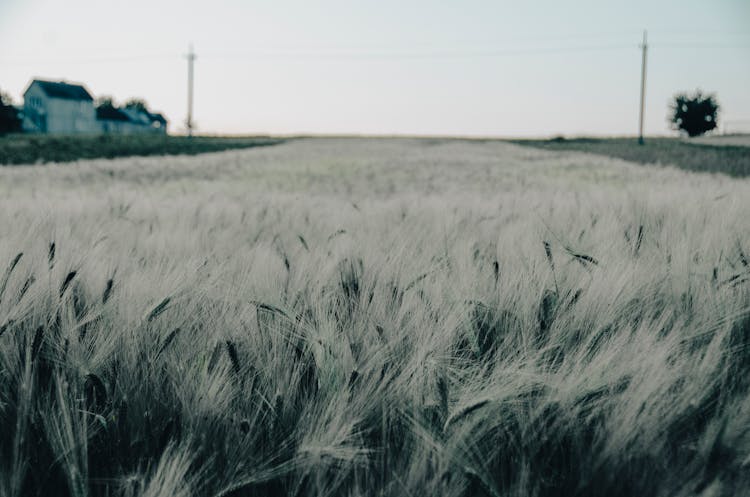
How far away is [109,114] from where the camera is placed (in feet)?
252

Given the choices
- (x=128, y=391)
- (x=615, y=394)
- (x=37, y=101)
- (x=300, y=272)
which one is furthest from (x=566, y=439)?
(x=37, y=101)

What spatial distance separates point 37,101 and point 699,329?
77.2 metres

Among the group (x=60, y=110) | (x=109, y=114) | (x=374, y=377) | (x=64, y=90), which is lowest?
(x=374, y=377)

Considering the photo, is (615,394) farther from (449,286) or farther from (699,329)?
(449,286)

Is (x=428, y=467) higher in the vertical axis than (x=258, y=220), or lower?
lower

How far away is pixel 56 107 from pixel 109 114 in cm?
1051

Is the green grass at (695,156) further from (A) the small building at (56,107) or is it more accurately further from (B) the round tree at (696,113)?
(A) the small building at (56,107)

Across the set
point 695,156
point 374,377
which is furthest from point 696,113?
point 374,377

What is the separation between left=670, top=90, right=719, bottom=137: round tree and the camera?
44156 millimetres

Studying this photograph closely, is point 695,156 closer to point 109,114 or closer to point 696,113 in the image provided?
point 696,113

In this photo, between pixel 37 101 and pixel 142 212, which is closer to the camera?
pixel 142 212

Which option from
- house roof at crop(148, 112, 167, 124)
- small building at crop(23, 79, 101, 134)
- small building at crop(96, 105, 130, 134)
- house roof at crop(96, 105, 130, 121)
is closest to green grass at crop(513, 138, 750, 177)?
small building at crop(23, 79, 101, 134)

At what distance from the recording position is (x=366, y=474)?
2.32ft

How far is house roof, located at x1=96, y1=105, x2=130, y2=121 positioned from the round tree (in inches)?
2584
